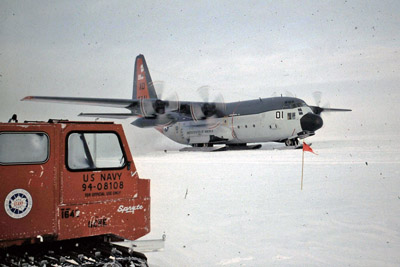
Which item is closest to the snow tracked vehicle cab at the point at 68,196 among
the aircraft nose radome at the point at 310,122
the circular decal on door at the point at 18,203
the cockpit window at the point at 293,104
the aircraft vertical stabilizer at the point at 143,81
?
the circular decal on door at the point at 18,203

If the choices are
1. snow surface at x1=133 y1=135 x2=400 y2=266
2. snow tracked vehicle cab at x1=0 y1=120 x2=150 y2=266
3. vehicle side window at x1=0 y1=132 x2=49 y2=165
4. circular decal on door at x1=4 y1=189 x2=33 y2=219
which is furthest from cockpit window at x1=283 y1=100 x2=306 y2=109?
circular decal on door at x1=4 y1=189 x2=33 y2=219

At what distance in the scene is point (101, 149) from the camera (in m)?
4.74

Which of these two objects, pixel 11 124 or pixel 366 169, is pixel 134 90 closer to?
pixel 366 169

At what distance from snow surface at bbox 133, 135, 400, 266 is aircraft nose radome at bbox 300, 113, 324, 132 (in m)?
13.7

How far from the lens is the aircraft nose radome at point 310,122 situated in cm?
2648

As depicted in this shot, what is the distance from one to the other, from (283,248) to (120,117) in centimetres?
2570

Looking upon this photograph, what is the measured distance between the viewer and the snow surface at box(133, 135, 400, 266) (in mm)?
5270

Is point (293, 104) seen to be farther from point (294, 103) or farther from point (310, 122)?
point (310, 122)

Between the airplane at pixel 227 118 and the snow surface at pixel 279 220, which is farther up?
the airplane at pixel 227 118

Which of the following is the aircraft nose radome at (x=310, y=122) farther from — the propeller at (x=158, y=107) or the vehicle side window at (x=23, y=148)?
the vehicle side window at (x=23, y=148)

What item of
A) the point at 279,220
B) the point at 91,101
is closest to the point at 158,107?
the point at 91,101

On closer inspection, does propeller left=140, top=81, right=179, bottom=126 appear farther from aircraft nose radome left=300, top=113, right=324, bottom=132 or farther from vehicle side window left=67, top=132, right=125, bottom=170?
vehicle side window left=67, top=132, right=125, bottom=170

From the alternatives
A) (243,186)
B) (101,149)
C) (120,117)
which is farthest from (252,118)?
(101,149)

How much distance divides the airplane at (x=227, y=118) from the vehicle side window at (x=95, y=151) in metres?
20.8
